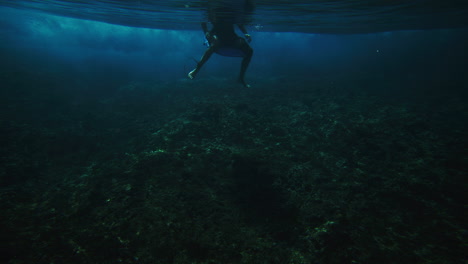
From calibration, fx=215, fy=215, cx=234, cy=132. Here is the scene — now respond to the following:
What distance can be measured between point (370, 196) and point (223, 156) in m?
4.07

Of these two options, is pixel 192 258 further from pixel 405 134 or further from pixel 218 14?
pixel 218 14

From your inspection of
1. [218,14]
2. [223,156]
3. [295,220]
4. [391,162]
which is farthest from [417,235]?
[218,14]

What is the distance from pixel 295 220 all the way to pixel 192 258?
86.6 inches

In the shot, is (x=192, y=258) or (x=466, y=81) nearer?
(x=192, y=258)

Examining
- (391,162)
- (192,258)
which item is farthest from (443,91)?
(192,258)

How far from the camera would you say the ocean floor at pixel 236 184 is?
3812 mm

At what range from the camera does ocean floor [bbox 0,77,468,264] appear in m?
3.81

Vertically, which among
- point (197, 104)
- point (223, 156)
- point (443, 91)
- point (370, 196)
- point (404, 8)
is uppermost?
point (404, 8)

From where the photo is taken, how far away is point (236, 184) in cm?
567

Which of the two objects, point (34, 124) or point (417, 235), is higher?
point (417, 235)

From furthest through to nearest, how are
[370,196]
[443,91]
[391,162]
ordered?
[443,91] < [391,162] < [370,196]

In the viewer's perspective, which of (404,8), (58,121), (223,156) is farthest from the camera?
(404,8)

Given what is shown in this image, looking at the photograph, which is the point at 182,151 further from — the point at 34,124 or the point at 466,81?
the point at 466,81

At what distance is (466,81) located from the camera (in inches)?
584
